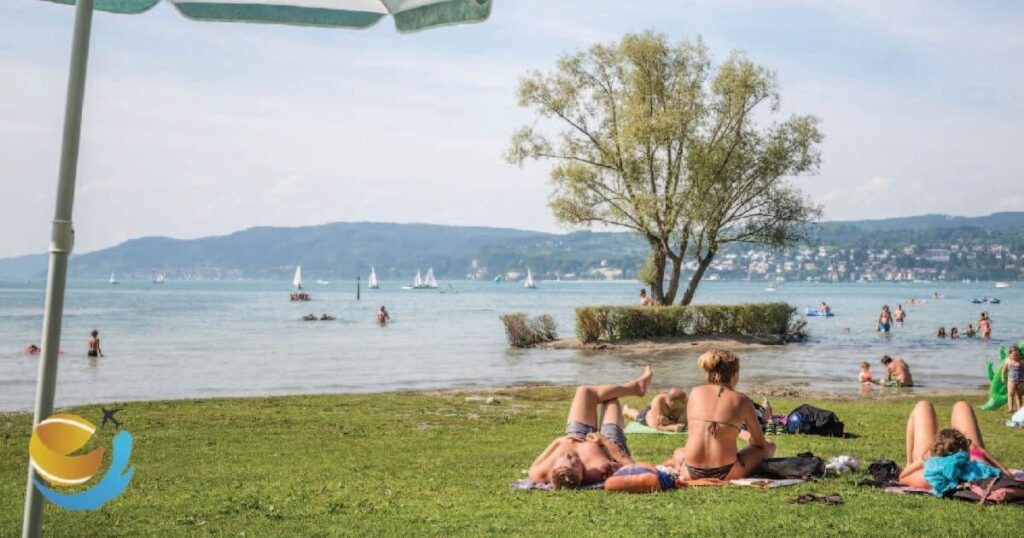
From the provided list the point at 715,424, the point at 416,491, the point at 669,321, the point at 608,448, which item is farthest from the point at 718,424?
the point at 669,321

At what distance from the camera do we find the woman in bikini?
8.90 meters

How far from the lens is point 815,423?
1326cm

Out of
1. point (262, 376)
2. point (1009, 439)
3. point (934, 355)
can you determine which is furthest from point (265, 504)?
point (934, 355)

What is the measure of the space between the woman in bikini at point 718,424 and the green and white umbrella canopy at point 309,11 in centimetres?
488

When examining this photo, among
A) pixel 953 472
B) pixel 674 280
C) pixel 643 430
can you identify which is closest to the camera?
pixel 953 472

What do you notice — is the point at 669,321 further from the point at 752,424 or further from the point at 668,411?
the point at 752,424

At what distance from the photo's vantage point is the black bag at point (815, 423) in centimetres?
1320

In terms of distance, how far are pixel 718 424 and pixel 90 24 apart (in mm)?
6594

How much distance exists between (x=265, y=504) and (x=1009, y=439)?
10225 millimetres

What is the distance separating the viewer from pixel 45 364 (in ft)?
12.2

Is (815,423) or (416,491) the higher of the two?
(815,423)

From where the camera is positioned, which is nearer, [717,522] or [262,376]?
[717,522]

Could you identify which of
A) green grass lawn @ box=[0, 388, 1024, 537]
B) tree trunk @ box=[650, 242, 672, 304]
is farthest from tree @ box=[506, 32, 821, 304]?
green grass lawn @ box=[0, 388, 1024, 537]

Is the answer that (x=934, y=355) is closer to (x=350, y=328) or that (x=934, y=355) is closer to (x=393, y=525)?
(x=393, y=525)
